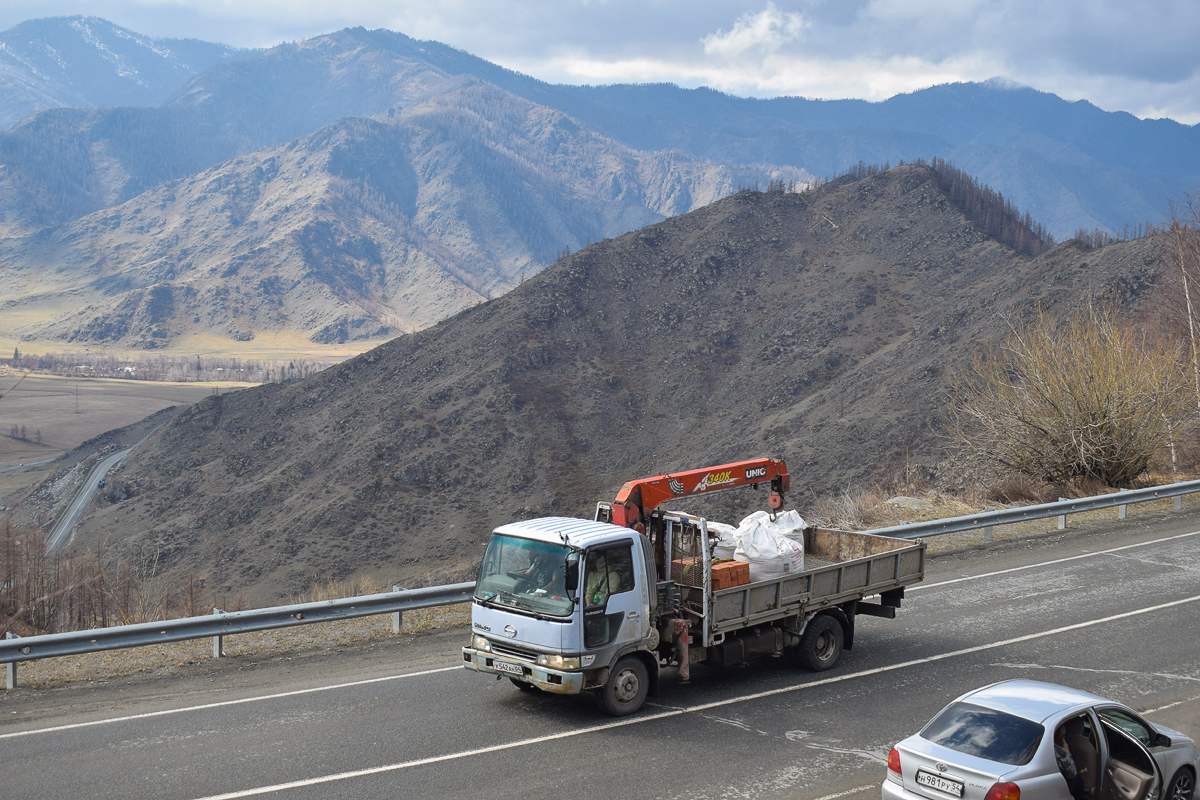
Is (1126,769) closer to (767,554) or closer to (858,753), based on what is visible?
(858,753)

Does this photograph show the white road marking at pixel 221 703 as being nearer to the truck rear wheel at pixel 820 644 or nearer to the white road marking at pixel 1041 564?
the truck rear wheel at pixel 820 644

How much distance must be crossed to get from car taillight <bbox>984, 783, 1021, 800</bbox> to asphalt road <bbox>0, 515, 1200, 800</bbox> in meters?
1.90

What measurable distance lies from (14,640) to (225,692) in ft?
8.74

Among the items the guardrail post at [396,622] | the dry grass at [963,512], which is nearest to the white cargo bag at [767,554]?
the guardrail post at [396,622]

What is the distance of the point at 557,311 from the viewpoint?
65.8 meters

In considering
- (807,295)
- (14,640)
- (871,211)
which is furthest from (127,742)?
(871,211)

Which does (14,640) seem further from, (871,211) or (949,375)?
(871,211)

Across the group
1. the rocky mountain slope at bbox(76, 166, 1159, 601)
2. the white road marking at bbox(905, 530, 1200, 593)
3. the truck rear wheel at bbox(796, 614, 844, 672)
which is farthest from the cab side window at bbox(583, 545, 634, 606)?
the rocky mountain slope at bbox(76, 166, 1159, 601)

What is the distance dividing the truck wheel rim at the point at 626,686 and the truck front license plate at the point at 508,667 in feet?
3.56

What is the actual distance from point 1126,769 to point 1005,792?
4.45 feet

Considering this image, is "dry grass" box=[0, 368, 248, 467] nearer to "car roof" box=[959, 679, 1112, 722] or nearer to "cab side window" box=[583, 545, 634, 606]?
"cab side window" box=[583, 545, 634, 606]

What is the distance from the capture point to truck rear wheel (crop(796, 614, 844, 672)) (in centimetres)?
1165

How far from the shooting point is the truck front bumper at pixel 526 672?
9.56 m

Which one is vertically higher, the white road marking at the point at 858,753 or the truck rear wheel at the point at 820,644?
the truck rear wheel at the point at 820,644
